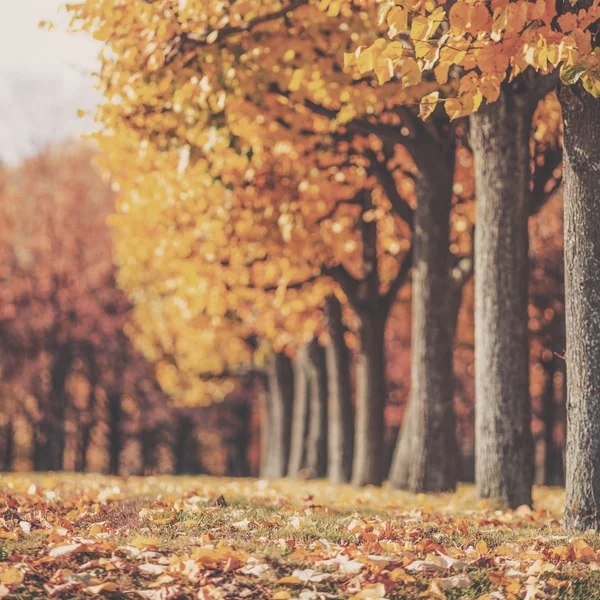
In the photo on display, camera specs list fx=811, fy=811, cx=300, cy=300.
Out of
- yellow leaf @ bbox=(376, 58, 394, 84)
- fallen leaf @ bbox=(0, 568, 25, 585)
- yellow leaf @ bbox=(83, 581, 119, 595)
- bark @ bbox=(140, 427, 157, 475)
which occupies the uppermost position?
yellow leaf @ bbox=(376, 58, 394, 84)

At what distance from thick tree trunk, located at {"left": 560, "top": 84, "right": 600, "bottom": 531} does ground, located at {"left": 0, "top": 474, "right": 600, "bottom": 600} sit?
0.44 m

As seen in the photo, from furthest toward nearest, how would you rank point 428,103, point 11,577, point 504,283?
point 504,283 < point 428,103 < point 11,577

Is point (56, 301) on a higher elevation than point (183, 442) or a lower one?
higher

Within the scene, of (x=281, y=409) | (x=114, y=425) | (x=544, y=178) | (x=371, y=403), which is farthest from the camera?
(x=114, y=425)

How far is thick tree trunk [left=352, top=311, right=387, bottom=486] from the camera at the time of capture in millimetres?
14789

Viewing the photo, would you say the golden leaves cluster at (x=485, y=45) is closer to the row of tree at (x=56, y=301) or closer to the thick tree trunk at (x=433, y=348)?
the thick tree trunk at (x=433, y=348)

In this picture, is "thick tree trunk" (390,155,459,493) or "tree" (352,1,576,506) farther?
"thick tree trunk" (390,155,459,493)

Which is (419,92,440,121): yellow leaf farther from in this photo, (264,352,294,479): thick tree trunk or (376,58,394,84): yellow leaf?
(264,352,294,479): thick tree trunk

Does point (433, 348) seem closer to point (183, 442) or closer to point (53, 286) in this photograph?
point (53, 286)

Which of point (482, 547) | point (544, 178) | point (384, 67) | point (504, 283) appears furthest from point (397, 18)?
point (544, 178)

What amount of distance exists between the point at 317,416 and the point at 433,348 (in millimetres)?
10464

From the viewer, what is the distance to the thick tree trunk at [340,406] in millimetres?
17047

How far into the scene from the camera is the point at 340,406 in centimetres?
1739

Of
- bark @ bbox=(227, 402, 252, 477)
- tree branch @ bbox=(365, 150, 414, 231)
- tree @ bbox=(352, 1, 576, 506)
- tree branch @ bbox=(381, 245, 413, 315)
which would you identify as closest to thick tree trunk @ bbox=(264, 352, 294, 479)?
tree branch @ bbox=(381, 245, 413, 315)
